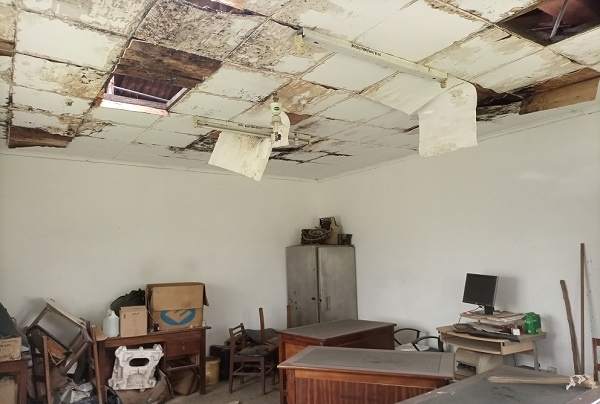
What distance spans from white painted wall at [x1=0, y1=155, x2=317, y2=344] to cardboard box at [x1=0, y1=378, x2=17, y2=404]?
995 mm

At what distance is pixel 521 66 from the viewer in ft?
9.37

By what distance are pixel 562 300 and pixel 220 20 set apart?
3.74 metres

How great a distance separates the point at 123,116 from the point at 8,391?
2563 millimetres

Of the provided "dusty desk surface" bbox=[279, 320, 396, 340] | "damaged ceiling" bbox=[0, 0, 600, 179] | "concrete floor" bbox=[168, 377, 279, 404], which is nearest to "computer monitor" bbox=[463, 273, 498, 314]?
"dusty desk surface" bbox=[279, 320, 396, 340]

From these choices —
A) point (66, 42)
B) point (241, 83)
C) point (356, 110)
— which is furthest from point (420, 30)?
point (66, 42)

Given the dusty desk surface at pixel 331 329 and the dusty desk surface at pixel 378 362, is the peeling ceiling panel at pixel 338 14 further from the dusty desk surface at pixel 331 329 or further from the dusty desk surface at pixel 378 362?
the dusty desk surface at pixel 331 329

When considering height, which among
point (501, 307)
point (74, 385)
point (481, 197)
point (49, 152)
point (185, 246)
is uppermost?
point (49, 152)

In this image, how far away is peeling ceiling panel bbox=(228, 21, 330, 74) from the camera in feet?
7.56

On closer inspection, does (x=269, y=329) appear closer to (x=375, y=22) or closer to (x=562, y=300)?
(x=562, y=300)

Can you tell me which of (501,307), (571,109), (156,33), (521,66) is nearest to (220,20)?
(156,33)

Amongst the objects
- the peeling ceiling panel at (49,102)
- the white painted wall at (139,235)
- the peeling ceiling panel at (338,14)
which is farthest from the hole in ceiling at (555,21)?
the white painted wall at (139,235)

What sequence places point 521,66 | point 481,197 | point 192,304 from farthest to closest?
point 192,304
point 481,197
point 521,66

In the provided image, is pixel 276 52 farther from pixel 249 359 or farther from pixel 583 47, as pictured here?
pixel 249 359

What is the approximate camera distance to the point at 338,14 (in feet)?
6.97
